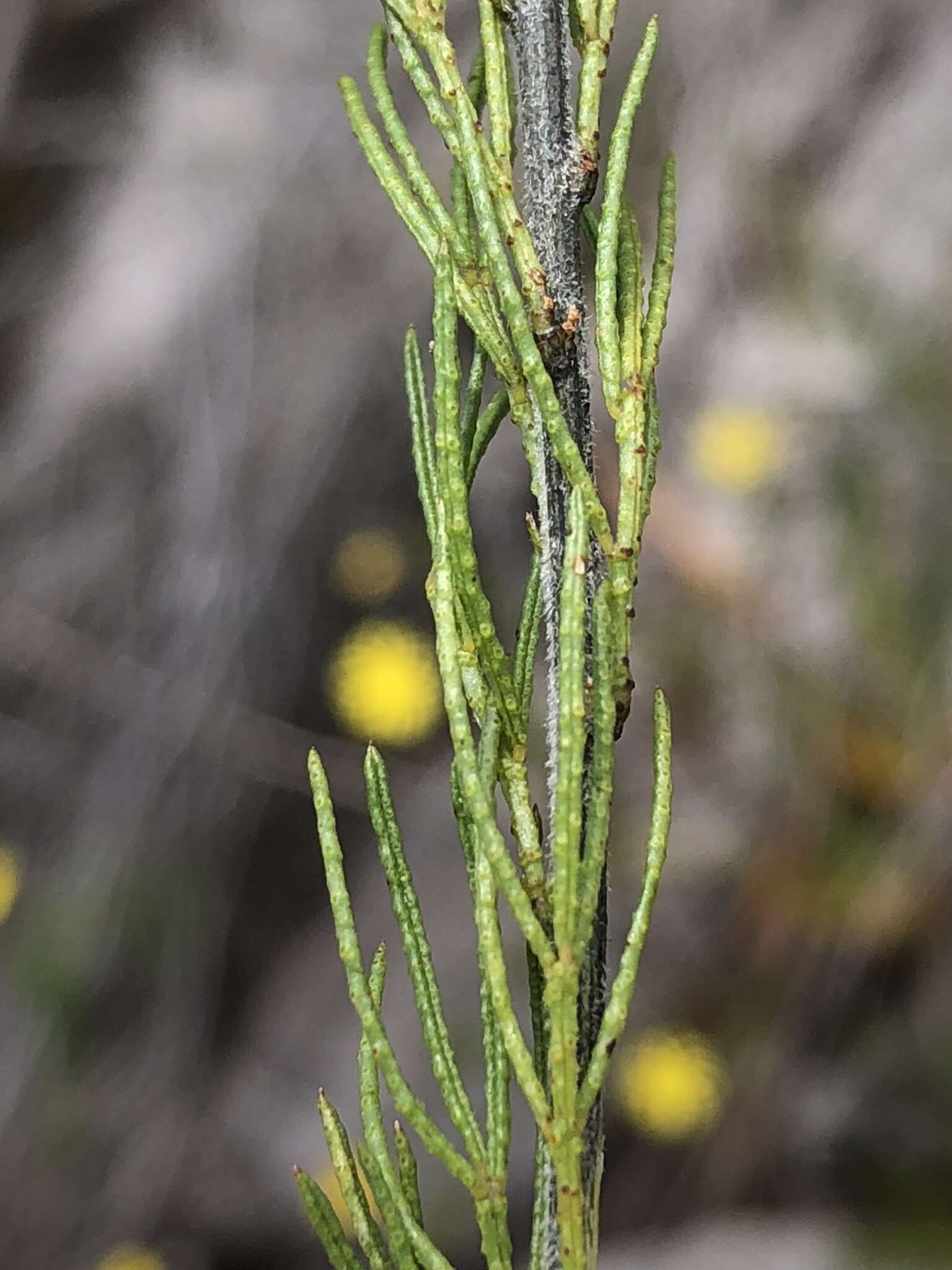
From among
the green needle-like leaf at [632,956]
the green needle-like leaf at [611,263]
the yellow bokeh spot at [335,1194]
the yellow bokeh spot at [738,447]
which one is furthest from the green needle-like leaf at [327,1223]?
the yellow bokeh spot at [738,447]

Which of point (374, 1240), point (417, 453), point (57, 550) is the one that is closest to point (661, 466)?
point (57, 550)

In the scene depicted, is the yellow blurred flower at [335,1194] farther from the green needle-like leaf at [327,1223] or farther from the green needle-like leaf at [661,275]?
the green needle-like leaf at [661,275]

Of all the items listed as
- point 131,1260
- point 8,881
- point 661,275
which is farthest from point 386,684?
point 661,275

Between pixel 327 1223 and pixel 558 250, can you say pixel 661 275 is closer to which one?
pixel 558 250

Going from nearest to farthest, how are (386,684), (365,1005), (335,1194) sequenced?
(365,1005) → (335,1194) → (386,684)

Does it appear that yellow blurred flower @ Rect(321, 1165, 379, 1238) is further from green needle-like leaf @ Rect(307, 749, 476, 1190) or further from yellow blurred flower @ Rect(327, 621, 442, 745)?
green needle-like leaf @ Rect(307, 749, 476, 1190)

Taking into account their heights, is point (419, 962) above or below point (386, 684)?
below
